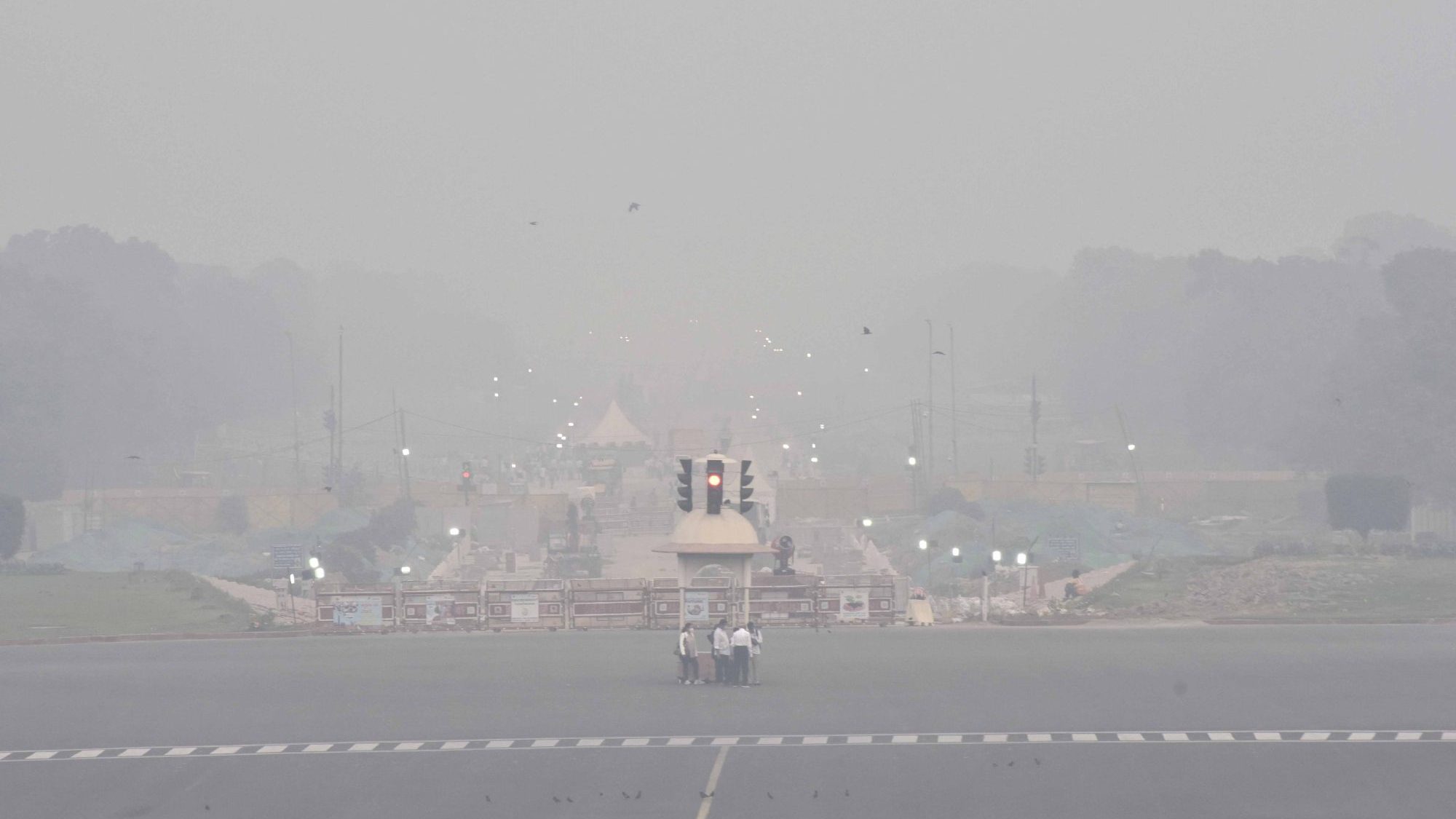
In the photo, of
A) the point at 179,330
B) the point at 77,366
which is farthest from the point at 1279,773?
the point at 179,330

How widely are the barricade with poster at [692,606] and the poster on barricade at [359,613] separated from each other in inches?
308

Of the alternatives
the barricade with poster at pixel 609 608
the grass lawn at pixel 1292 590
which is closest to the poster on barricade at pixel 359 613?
the barricade with poster at pixel 609 608

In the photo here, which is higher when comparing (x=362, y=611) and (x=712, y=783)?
(x=362, y=611)

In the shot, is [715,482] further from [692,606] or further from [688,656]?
[692,606]

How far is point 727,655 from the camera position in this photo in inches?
1497

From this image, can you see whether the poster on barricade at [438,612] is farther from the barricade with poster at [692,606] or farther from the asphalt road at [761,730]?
the asphalt road at [761,730]

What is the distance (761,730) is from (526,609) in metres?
22.4

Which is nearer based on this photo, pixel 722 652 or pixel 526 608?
pixel 722 652

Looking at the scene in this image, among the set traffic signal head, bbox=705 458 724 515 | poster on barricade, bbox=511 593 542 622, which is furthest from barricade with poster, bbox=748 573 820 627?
traffic signal head, bbox=705 458 724 515

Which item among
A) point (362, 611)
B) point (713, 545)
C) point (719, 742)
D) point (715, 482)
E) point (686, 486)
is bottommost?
point (719, 742)

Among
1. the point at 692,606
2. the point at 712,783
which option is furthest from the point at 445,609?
the point at 712,783

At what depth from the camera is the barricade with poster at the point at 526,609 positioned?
53.7m

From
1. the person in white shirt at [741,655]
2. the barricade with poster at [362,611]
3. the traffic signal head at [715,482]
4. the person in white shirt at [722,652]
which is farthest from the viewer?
the barricade with poster at [362,611]

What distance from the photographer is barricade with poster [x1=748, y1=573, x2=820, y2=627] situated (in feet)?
174
